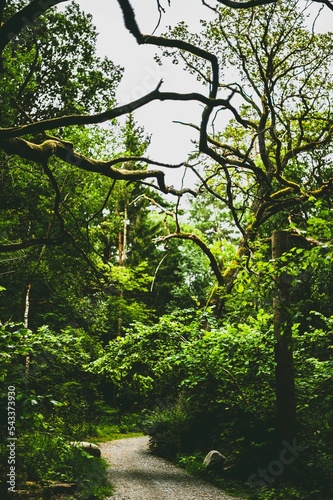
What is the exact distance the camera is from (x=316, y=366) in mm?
8414

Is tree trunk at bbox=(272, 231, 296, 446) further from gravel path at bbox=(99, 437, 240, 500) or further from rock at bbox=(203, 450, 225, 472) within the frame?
rock at bbox=(203, 450, 225, 472)

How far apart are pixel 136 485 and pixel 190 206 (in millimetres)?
33722

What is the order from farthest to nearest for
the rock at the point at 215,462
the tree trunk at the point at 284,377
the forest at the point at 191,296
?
1. the rock at the point at 215,462
2. the tree trunk at the point at 284,377
3. the forest at the point at 191,296

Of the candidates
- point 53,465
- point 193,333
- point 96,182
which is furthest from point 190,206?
point 53,465

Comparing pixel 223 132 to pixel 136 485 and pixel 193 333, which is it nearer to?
pixel 193 333

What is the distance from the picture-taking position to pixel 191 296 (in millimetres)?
11203

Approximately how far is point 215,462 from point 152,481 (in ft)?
4.57

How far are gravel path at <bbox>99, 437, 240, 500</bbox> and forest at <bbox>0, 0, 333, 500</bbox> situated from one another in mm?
351

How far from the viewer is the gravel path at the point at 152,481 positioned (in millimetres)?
6910

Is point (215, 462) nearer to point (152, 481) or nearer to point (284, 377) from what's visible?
point (152, 481)

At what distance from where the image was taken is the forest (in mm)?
4184

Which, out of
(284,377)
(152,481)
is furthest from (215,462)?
(284,377)

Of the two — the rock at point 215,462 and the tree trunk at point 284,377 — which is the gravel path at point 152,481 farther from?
the tree trunk at point 284,377

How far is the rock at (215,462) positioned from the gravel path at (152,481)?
41 centimetres
